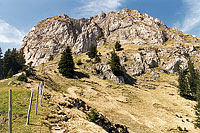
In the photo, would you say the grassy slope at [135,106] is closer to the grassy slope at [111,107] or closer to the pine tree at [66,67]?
the grassy slope at [111,107]

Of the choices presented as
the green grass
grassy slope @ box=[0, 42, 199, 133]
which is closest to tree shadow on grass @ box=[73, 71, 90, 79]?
grassy slope @ box=[0, 42, 199, 133]

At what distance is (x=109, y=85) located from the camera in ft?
180

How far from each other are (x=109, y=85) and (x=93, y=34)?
352 ft

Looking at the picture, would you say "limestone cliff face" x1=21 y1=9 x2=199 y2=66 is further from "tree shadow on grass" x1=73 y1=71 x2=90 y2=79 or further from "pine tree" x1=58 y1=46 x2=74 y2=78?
"pine tree" x1=58 y1=46 x2=74 y2=78

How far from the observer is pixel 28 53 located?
451 feet

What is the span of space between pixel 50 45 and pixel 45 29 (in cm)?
2790

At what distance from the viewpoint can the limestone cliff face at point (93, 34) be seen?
128m

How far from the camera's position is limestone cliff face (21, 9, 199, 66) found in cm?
12850

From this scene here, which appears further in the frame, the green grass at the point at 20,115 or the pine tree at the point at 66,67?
the pine tree at the point at 66,67

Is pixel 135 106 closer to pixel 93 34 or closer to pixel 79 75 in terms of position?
pixel 79 75

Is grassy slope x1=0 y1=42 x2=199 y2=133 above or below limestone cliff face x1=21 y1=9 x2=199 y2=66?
below

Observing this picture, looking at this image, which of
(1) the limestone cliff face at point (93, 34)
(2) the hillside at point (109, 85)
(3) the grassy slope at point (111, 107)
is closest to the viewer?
(3) the grassy slope at point (111, 107)

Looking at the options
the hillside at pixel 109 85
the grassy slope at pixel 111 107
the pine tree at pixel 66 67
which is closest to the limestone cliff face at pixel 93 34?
the hillside at pixel 109 85

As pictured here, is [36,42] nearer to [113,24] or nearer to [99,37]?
[99,37]
